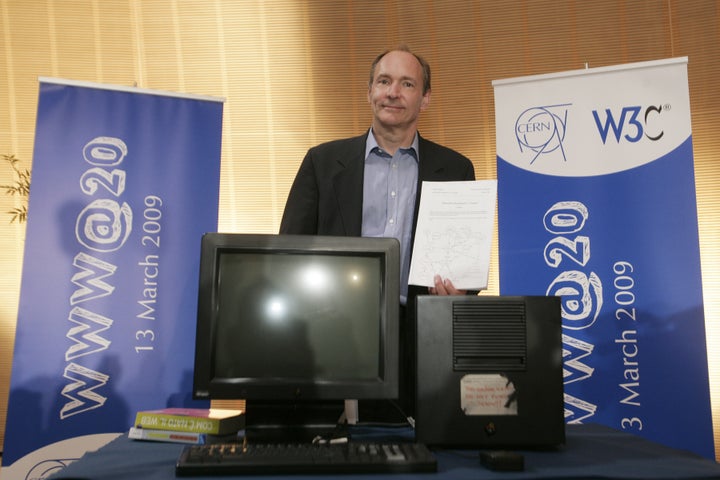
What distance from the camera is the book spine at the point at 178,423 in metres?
1.37

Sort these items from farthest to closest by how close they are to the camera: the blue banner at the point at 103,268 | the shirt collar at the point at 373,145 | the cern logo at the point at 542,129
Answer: the cern logo at the point at 542,129
the blue banner at the point at 103,268
the shirt collar at the point at 373,145

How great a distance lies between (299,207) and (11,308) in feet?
8.49

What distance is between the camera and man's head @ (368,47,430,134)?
7.45 ft

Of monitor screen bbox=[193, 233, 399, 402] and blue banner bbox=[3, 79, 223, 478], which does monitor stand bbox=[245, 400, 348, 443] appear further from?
blue banner bbox=[3, 79, 223, 478]

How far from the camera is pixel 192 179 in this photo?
3.09 metres

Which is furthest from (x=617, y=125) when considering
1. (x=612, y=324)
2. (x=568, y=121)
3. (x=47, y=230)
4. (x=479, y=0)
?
(x=47, y=230)

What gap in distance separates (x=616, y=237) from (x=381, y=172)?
131 centimetres

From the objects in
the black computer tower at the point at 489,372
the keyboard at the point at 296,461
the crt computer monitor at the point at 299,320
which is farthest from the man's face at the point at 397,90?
the keyboard at the point at 296,461

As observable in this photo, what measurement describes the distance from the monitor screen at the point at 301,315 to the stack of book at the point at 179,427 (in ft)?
0.37

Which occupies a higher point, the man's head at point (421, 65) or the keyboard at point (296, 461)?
the man's head at point (421, 65)

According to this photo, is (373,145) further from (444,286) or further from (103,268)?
(103,268)

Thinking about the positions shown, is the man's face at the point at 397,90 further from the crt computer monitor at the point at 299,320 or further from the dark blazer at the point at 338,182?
the crt computer monitor at the point at 299,320

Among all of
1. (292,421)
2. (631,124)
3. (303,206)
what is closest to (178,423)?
(292,421)

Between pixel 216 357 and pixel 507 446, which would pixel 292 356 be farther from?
pixel 507 446
